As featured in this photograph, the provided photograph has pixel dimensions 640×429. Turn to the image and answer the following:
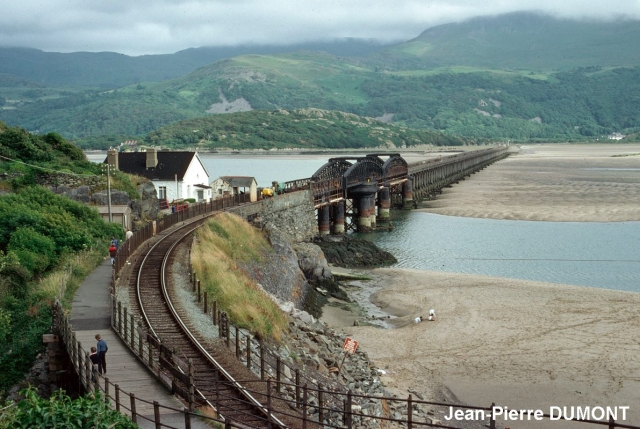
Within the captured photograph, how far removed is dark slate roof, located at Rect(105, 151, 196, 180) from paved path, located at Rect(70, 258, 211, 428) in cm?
2443

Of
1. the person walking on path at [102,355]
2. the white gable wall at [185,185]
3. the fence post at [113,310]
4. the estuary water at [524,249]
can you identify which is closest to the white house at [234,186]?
the white gable wall at [185,185]

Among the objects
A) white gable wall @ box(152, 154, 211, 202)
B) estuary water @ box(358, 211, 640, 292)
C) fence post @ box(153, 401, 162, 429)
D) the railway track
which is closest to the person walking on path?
the railway track

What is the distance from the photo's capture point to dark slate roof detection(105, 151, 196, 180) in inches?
2099

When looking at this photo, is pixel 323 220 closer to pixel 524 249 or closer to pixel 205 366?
pixel 524 249

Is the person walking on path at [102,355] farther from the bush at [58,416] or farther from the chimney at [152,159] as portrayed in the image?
the chimney at [152,159]

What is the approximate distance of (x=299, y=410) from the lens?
54.7ft

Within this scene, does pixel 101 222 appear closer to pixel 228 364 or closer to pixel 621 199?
pixel 228 364

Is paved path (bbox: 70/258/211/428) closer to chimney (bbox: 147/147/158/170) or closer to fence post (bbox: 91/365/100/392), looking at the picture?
fence post (bbox: 91/365/100/392)

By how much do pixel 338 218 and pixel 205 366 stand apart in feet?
149

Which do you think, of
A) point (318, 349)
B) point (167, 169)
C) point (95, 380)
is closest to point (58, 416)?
point (95, 380)

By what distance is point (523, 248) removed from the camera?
178 ft

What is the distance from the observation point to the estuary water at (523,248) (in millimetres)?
44875

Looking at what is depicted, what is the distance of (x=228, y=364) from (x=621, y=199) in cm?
7316

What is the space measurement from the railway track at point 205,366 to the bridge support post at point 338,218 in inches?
1349
